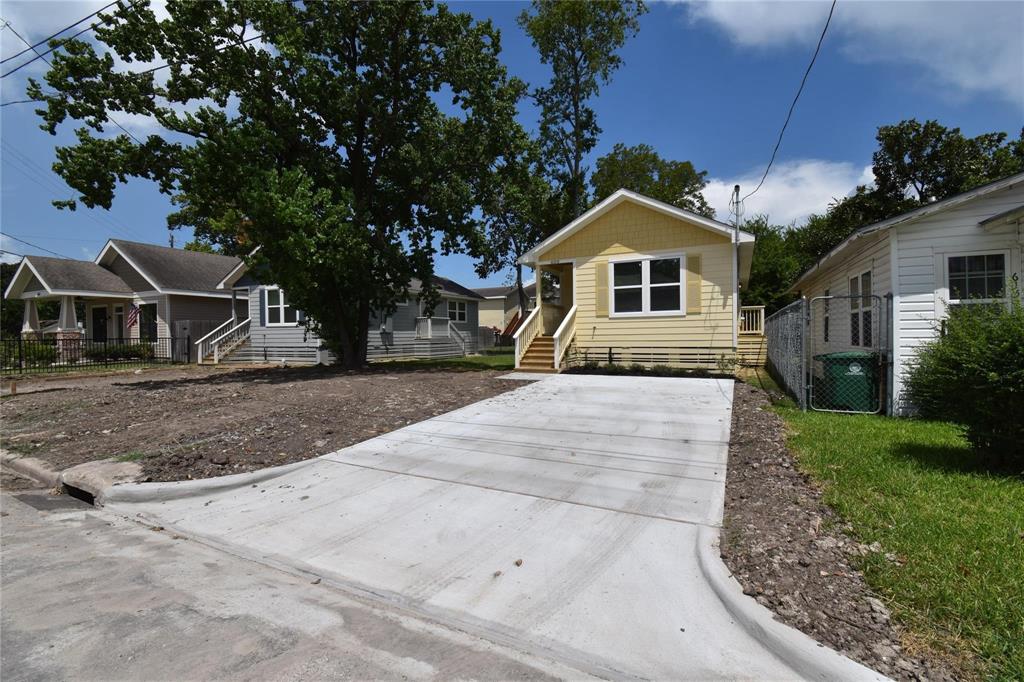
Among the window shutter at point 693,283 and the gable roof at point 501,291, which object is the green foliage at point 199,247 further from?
the window shutter at point 693,283

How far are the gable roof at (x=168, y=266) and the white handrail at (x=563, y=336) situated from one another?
1982 cm

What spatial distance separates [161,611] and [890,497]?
17.7 feet

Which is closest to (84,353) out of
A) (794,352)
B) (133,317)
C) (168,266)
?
(133,317)

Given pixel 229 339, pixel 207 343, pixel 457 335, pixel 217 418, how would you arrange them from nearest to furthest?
pixel 217 418
pixel 207 343
pixel 229 339
pixel 457 335

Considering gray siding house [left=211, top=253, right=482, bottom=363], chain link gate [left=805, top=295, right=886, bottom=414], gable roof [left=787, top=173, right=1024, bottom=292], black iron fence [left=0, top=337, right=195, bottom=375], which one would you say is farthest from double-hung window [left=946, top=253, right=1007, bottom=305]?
black iron fence [left=0, top=337, right=195, bottom=375]

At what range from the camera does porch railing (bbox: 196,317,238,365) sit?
22.8 m

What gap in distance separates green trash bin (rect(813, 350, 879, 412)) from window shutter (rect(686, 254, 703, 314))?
4.76 m

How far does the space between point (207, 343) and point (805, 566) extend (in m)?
25.6

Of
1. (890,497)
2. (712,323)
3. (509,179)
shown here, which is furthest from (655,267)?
(890,497)

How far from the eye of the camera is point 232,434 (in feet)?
23.7

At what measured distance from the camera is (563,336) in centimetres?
1426

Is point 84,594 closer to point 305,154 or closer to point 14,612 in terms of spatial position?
point 14,612

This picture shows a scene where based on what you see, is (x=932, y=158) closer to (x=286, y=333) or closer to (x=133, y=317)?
(x=286, y=333)

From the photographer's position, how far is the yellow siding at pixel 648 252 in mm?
13391
